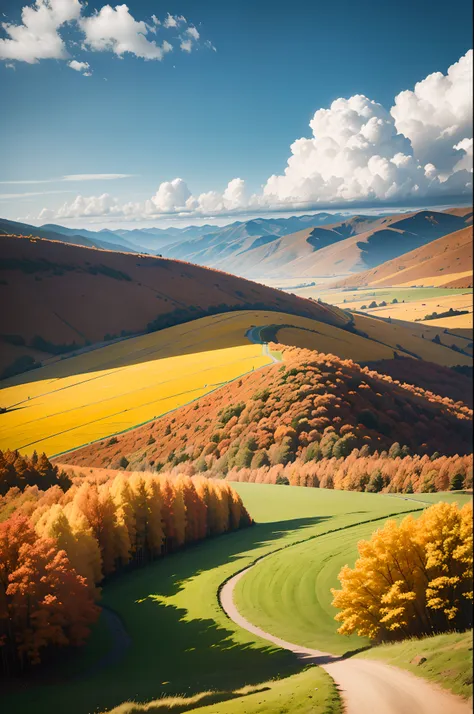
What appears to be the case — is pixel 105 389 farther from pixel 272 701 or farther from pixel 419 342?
pixel 419 342

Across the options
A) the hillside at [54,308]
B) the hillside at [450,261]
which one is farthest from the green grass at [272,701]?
the hillside at [450,261]

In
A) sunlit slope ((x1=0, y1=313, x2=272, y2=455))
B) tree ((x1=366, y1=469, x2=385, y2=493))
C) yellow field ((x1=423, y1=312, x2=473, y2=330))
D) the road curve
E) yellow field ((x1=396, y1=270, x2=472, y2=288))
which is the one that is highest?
yellow field ((x1=396, y1=270, x2=472, y2=288))

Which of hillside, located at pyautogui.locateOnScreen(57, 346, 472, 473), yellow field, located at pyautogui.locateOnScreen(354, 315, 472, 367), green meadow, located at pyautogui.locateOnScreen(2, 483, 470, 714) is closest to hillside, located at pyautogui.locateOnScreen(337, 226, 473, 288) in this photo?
yellow field, located at pyautogui.locateOnScreen(354, 315, 472, 367)

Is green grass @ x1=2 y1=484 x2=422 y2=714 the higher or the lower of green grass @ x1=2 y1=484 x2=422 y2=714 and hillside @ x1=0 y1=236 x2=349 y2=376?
the lower

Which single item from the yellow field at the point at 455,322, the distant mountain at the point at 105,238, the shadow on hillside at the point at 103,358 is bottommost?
the shadow on hillside at the point at 103,358

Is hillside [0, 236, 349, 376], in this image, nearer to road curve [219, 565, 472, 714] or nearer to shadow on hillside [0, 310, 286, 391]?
shadow on hillside [0, 310, 286, 391]

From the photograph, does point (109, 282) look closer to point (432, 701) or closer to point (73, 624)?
point (73, 624)

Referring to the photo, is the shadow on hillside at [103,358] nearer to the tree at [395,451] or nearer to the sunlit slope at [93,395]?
the sunlit slope at [93,395]

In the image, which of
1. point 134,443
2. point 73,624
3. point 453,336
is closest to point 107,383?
point 134,443
